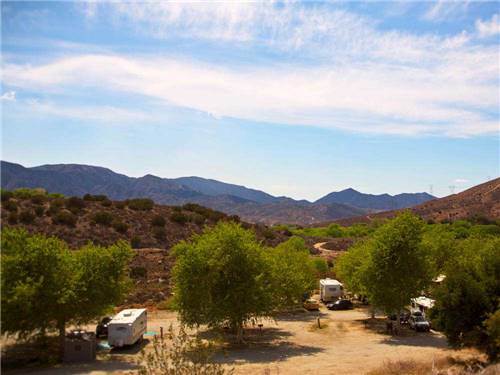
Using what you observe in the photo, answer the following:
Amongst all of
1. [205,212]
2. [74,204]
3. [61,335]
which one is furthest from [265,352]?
[205,212]

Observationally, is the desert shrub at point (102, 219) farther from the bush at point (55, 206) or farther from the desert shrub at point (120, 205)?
the desert shrub at point (120, 205)

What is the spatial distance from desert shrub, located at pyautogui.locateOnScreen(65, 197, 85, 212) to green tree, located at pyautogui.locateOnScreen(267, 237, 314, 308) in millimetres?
41191

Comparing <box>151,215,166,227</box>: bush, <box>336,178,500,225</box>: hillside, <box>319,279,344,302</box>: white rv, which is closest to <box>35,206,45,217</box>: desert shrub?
<box>151,215,166,227</box>: bush

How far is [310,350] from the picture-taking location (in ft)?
106

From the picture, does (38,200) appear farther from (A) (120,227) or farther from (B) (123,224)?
(B) (123,224)

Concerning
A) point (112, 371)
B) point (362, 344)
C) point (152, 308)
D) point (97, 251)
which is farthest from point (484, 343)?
point (152, 308)

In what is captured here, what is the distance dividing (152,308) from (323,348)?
21.6 meters

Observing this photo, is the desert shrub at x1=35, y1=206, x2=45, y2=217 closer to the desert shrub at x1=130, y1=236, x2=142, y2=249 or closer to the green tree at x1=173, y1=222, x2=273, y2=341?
the desert shrub at x1=130, y1=236, x2=142, y2=249

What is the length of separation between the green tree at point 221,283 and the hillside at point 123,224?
21404 mm

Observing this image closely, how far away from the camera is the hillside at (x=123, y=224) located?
65125 millimetres

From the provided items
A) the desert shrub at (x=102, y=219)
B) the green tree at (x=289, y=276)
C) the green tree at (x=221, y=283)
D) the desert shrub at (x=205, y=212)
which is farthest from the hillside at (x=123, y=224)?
the green tree at (x=221, y=283)

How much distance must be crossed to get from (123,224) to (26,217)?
1439 cm

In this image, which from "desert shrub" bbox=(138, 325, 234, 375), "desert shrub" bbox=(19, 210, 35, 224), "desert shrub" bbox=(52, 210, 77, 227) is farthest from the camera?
"desert shrub" bbox=(52, 210, 77, 227)

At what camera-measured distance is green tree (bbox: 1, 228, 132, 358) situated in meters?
24.8
